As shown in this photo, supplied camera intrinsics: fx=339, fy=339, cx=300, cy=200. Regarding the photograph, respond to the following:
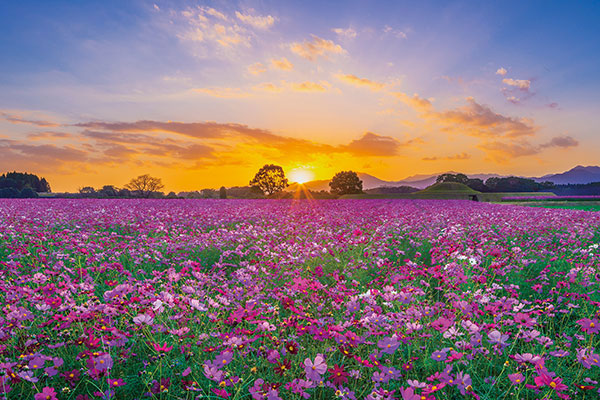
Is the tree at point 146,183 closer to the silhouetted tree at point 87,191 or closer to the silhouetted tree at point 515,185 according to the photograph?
the silhouetted tree at point 87,191

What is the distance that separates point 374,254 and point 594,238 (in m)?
7.74

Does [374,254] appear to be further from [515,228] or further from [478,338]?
[515,228]

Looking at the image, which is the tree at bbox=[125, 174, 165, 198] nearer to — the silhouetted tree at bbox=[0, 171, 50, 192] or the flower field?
the silhouetted tree at bbox=[0, 171, 50, 192]

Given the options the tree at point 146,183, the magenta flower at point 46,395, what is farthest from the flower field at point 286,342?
the tree at point 146,183

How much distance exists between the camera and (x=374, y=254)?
643cm

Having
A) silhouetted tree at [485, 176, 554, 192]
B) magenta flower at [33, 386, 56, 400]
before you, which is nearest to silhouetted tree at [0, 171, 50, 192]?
magenta flower at [33, 386, 56, 400]

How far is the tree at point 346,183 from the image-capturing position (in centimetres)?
7369

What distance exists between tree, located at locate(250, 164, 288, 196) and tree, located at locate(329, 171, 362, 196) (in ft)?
36.2

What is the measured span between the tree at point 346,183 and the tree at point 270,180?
435 inches

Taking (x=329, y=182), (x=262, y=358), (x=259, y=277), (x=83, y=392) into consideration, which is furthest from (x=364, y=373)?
(x=329, y=182)

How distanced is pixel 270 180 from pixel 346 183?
16.5 metres

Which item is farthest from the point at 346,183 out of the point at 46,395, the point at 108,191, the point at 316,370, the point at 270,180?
the point at 46,395

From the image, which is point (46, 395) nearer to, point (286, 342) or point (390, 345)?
point (286, 342)

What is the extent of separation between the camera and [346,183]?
242 ft
